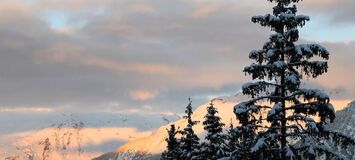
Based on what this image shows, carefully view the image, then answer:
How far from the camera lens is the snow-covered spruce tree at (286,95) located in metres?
21.5

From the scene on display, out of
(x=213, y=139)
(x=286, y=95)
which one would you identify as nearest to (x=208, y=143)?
(x=213, y=139)

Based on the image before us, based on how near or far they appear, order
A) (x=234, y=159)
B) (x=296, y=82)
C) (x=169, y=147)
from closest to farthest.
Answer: (x=296, y=82) → (x=234, y=159) → (x=169, y=147)

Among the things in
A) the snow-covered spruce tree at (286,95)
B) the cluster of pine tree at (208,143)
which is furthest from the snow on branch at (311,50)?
the cluster of pine tree at (208,143)

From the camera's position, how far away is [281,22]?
22.1 meters

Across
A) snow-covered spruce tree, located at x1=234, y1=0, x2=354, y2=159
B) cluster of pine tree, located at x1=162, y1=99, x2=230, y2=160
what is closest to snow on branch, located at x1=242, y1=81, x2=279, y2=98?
snow-covered spruce tree, located at x1=234, y1=0, x2=354, y2=159

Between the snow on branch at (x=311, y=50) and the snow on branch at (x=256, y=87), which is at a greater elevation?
the snow on branch at (x=311, y=50)

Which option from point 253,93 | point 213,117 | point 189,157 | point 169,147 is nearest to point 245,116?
point 253,93

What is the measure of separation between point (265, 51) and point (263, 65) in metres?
0.67

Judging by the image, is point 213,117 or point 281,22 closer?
point 281,22

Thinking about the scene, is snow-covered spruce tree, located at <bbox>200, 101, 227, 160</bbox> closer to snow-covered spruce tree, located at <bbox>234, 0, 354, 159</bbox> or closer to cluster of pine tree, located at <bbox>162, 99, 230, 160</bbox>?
cluster of pine tree, located at <bbox>162, 99, 230, 160</bbox>

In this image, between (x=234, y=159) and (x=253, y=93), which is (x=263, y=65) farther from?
(x=234, y=159)

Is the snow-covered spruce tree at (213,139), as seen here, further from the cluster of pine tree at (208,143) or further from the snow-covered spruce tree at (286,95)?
the snow-covered spruce tree at (286,95)

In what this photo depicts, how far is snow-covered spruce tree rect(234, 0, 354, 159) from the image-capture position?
21453mm

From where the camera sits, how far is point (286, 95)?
74.0 ft
